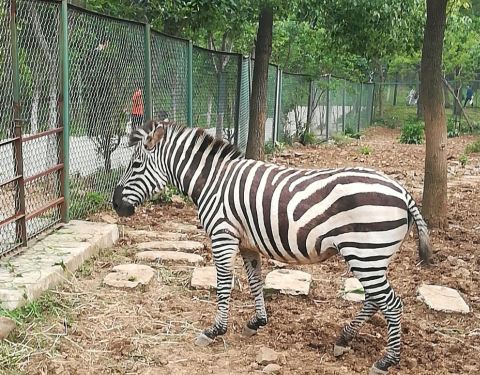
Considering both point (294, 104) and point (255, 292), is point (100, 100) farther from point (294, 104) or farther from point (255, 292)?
point (294, 104)

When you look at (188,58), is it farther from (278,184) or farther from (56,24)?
(278,184)

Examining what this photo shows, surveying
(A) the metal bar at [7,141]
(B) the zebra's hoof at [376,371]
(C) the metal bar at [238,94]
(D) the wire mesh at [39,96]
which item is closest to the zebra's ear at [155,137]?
(A) the metal bar at [7,141]

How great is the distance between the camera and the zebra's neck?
15.7 ft

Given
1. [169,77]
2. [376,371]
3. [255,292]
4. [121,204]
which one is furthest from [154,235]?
[376,371]

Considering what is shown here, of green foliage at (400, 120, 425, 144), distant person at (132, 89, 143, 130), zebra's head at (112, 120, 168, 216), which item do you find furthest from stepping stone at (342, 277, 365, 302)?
green foliage at (400, 120, 425, 144)

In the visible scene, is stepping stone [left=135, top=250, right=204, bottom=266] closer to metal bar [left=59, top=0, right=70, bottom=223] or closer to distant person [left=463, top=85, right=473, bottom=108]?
metal bar [left=59, top=0, right=70, bottom=223]

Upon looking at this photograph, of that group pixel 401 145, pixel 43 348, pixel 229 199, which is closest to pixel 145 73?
pixel 229 199

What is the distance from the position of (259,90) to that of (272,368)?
27.3 ft

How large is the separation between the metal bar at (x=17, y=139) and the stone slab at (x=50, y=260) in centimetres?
22

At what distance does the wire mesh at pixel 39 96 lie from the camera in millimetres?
6004

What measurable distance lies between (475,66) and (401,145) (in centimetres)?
1337

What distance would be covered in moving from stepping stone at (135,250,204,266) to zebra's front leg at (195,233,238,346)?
1.72 metres

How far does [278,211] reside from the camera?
4363 millimetres

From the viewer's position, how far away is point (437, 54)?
7.77m
